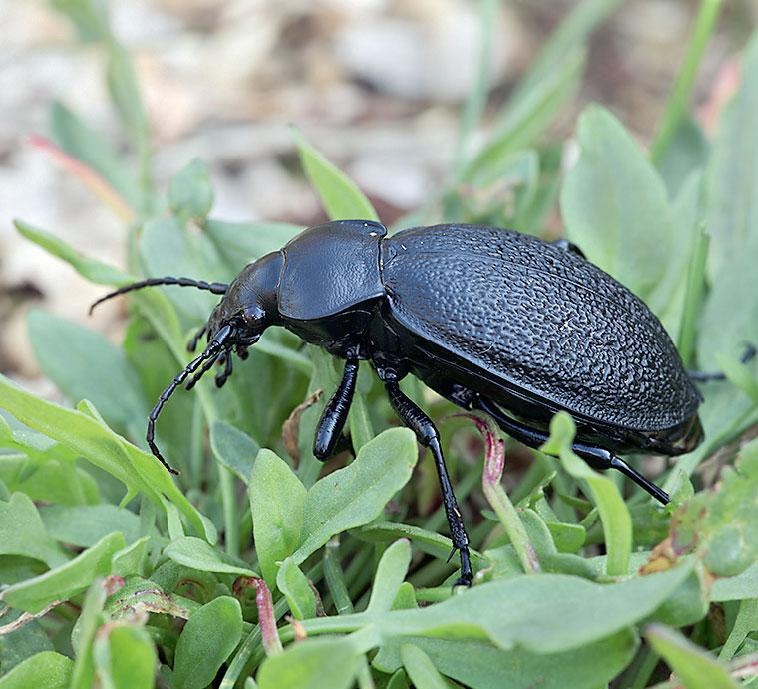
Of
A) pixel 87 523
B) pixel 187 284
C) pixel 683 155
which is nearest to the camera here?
pixel 87 523

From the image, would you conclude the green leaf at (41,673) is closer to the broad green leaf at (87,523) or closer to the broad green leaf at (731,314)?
the broad green leaf at (87,523)

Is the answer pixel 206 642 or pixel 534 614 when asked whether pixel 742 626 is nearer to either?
pixel 534 614

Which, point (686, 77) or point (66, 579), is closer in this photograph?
A: point (66, 579)

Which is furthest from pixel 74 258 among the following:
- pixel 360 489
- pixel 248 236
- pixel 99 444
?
pixel 360 489

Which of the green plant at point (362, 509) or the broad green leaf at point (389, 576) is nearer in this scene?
the green plant at point (362, 509)

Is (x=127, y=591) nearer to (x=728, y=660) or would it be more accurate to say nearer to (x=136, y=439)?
(x=136, y=439)

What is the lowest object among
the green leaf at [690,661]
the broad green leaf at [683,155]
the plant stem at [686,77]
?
the green leaf at [690,661]

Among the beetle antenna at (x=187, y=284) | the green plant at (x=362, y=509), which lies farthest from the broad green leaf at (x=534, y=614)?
the beetle antenna at (x=187, y=284)
